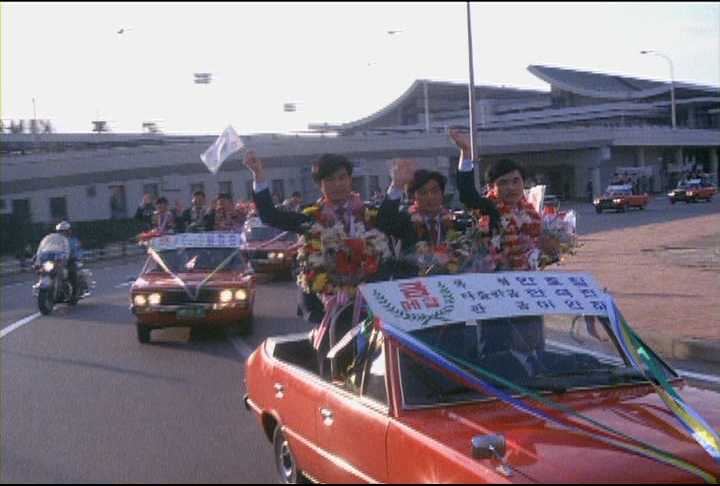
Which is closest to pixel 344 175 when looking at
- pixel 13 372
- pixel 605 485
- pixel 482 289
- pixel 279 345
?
pixel 279 345

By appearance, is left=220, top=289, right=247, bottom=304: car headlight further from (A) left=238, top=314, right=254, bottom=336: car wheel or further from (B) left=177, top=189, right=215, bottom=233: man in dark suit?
(B) left=177, top=189, right=215, bottom=233: man in dark suit

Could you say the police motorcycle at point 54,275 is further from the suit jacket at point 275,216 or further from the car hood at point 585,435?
the car hood at point 585,435

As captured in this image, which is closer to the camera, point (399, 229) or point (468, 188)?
point (399, 229)

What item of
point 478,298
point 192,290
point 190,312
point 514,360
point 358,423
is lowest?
point 190,312

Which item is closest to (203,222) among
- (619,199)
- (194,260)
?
(194,260)

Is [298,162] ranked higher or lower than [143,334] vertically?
higher

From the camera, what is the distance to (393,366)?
4.98m

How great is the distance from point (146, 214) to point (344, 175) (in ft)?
47.1

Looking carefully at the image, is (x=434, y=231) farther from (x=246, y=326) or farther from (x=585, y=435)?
(x=246, y=326)

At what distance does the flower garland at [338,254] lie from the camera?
7.30m

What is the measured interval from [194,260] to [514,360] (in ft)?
34.9

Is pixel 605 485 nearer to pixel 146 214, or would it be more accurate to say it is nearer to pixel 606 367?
pixel 606 367

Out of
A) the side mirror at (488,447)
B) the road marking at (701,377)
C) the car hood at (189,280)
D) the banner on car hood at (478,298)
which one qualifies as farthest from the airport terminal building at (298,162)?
the side mirror at (488,447)

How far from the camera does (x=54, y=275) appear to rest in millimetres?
19250
